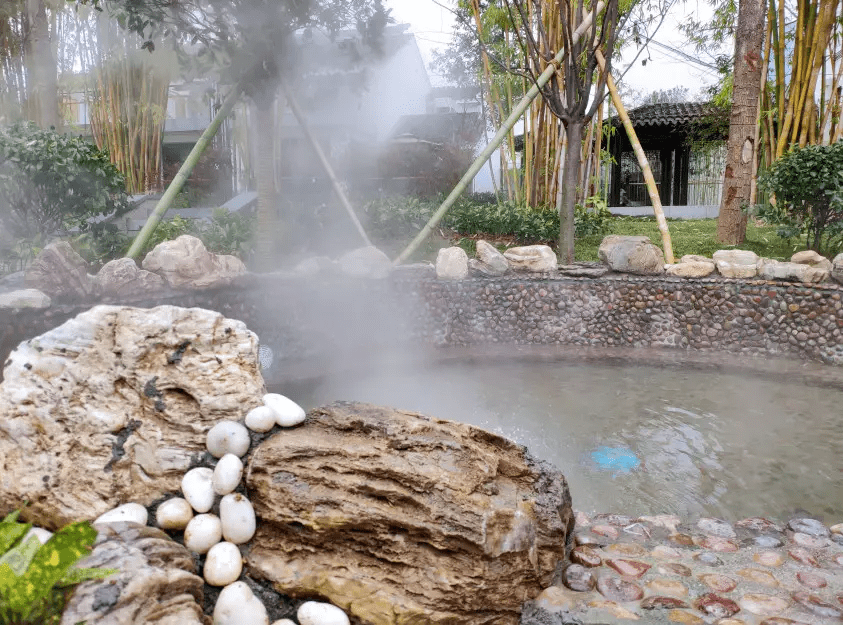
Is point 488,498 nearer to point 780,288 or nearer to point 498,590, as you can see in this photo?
point 498,590

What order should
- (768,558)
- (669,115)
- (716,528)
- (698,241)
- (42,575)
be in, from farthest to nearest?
1. (669,115)
2. (698,241)
3. (716,528)
4. (768,558)
5. (42,575)

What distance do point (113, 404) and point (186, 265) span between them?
132 inches

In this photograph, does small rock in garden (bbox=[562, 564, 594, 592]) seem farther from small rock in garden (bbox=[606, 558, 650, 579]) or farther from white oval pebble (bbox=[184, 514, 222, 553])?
white oval pebble (bbox=[184, 514, 222, 553])

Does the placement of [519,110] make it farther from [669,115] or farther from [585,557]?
[669,115]

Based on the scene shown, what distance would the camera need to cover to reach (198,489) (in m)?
1.66

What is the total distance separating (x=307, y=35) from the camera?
5.40 meters

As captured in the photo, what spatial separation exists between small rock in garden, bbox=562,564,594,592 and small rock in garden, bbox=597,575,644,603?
0.09ft

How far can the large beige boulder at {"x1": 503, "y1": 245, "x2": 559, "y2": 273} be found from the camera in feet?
18.5

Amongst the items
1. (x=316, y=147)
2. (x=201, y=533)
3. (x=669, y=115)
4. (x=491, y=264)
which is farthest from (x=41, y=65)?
(x=669, y=115)

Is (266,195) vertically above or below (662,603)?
above

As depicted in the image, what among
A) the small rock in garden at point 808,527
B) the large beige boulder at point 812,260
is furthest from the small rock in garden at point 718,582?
the large beige boulder at point 812,260

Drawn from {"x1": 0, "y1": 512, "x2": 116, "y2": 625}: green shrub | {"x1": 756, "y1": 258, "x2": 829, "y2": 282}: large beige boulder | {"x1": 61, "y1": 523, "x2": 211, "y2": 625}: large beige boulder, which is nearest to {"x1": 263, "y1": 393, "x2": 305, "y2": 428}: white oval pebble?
{"x1": 61, "y1": 523, "x2": 211, "y2": 625}: large beige boulder

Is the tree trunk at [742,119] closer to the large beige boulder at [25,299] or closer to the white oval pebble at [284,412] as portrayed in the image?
the white oval pebble at [284,412]

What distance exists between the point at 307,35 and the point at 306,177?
3.16 metres
